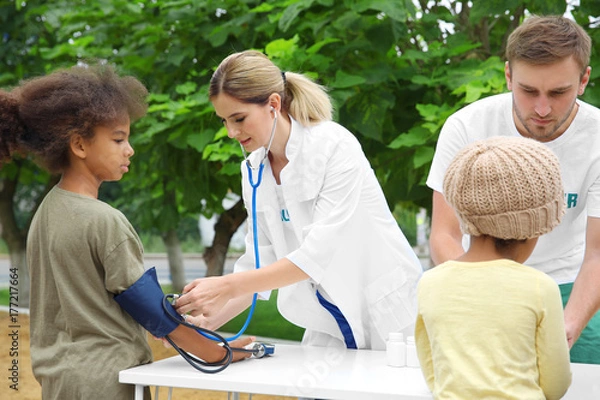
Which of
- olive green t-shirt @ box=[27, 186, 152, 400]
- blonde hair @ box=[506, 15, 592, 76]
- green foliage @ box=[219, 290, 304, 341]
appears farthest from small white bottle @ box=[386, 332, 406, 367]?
green foliage @ box=[219, 290, 304, 341]

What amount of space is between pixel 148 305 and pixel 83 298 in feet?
0.62

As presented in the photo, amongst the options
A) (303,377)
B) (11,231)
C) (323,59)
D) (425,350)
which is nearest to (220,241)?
(11,231)

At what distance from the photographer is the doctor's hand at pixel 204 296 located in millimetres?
2553

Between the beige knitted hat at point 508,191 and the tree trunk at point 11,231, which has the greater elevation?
the beige knitted hat at point 508,191

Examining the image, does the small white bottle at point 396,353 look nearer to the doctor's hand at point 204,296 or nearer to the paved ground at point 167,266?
the doctor's hand at point 204,296

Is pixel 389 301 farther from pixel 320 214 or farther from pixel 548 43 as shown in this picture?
pixel 548 43

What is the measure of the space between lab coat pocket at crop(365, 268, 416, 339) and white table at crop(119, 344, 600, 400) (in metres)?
0.20

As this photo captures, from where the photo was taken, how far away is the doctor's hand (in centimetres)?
255

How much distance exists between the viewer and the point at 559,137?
9.29ft

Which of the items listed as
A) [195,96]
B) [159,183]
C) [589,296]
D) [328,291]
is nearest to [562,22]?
[589,296]

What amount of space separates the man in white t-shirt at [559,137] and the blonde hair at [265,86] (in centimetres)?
48

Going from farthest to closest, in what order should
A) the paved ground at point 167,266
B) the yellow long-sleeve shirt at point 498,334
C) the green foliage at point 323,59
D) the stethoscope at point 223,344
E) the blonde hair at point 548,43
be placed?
the paved ground at point 167,266, the green foliage at point 323,59, the blonde hair at point 548,43, the stethoscope at point 223,344, the yellow long-sleeve shirt at point 498,334

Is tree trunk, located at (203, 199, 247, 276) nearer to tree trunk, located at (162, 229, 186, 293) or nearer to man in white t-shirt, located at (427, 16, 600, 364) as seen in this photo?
tree trunk, located at (162, 229, 186, 293)

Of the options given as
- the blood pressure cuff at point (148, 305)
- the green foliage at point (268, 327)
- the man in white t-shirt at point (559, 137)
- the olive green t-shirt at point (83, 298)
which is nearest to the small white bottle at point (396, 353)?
the man in white t-shirt at point (559, 137)
